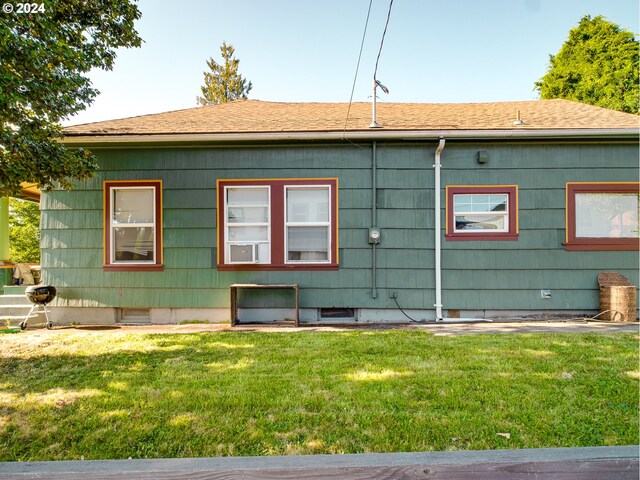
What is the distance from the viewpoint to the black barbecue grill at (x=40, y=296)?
5.38 metres

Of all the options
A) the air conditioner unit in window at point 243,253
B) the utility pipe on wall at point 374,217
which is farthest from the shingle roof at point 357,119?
the air conditioner unit in window at point 243,253

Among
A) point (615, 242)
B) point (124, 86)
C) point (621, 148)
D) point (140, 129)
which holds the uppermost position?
point (124, 86)

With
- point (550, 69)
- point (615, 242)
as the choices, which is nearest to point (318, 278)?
point (615, 242)

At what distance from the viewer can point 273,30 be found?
7.13 meters

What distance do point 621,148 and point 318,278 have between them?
5.52 m

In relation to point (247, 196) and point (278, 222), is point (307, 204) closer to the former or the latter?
point (278, 222)

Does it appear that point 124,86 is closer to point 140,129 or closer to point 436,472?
point 140,129

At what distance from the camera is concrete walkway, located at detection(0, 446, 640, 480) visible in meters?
1.24

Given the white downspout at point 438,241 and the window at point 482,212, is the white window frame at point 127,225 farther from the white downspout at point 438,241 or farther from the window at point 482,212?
the window at point 482,212

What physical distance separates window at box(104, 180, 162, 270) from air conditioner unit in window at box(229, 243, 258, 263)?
4.09 feet

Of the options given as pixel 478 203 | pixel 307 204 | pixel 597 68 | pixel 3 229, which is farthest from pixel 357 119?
pixel 597 68

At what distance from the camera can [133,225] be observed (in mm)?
5844

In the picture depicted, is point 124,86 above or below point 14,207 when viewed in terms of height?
above

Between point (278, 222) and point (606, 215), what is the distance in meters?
5.55
